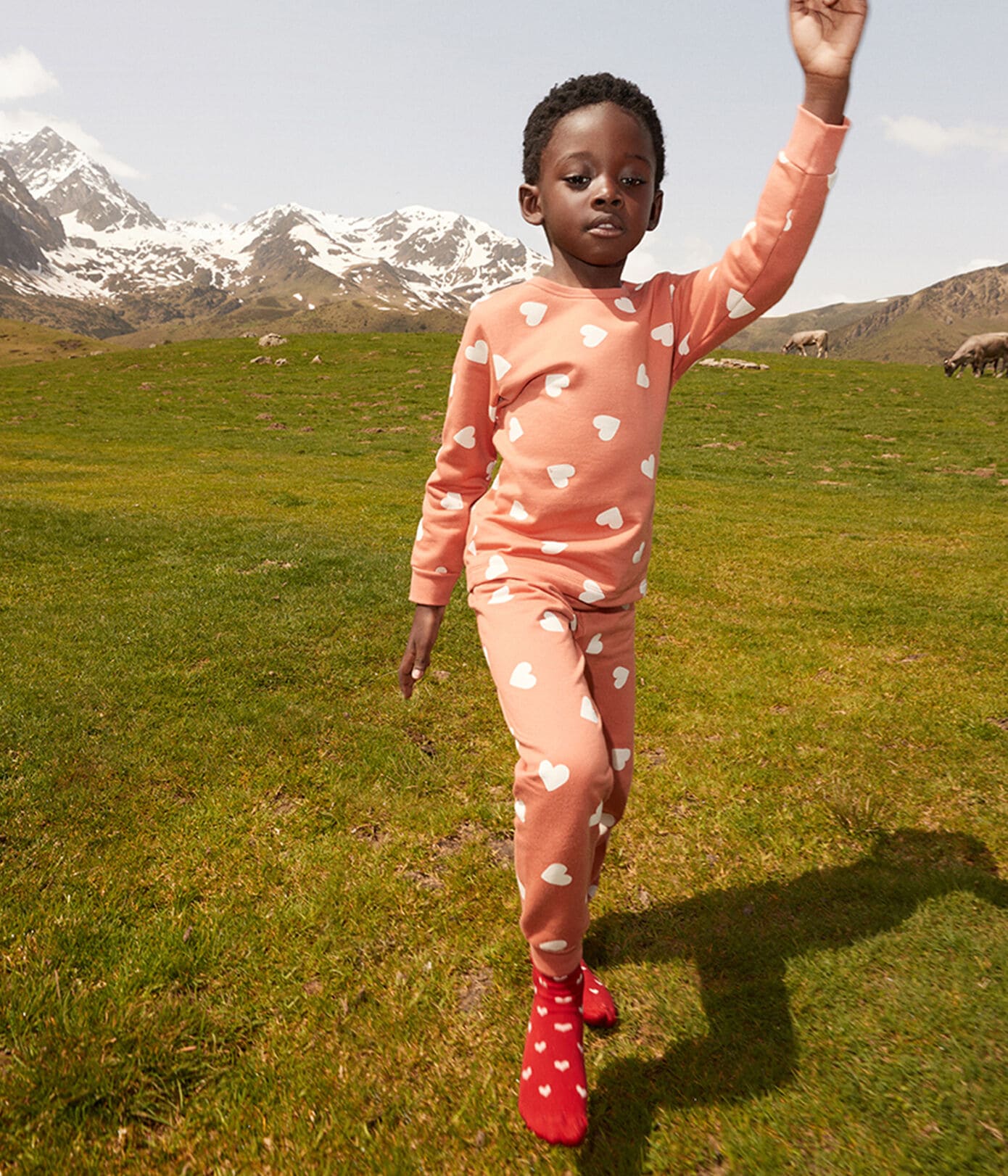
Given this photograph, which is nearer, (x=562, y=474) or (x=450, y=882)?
(x=562, y=474)

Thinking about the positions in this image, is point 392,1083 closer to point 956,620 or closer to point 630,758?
point 630,758

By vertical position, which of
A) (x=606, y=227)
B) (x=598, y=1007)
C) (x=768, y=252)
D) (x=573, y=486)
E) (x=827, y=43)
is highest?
(x=827, y=43)

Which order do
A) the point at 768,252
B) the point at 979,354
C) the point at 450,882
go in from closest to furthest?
the point at 768,252 < the point at 450,882 < the point at 979,354

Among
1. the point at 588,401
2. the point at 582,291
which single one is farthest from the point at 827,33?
the point at 588,401

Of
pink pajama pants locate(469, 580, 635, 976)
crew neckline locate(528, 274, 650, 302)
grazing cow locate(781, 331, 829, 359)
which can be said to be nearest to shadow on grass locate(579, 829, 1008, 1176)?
pink pajama pants locate(469, 580, 635, 976)

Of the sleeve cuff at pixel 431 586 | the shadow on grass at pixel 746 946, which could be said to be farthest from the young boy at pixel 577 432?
the shadow on grass at pixel 746 946

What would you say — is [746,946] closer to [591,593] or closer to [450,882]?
[450,882]

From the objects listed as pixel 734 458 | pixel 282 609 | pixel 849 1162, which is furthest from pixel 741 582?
pixel 734 458

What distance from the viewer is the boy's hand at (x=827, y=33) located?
8.30ft

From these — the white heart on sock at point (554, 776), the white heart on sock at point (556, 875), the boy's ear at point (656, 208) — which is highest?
the boy's ear at point (656, 208)

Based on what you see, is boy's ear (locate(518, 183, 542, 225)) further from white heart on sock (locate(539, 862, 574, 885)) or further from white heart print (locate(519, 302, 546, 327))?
white heart on sock (locate(539, 862, 574, 885))

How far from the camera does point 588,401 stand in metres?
3.00

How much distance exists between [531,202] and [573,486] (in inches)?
56.8

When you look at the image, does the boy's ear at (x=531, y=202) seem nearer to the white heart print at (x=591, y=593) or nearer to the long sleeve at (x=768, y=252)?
the long sleeve at (x=768, y=252)
